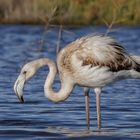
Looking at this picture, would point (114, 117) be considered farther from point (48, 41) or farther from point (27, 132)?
point (48, 41)

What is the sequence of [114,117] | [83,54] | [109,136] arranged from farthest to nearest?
[114,117], [83,54], [109,136]

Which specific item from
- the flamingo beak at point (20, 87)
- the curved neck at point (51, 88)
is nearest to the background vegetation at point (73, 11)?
the curved neck at point (51, 88)

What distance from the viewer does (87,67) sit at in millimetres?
10281

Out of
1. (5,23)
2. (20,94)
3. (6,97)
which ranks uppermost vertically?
(20,94)

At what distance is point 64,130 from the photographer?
1018cm

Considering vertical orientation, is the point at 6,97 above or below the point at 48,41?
above

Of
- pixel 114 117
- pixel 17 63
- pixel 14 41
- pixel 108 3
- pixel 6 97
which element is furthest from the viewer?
pixel 108 3

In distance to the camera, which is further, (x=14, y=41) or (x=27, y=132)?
(x=14, y=41)

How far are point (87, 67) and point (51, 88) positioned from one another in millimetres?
617

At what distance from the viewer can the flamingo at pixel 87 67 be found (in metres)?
10.3

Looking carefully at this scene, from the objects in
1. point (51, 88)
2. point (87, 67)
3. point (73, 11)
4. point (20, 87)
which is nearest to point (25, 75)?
point (20, 87)

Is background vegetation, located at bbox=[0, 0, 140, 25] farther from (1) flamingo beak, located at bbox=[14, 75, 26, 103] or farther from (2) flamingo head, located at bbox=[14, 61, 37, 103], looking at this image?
(1) flamingo beak, located at bbox=[14, 75, 26, 103]

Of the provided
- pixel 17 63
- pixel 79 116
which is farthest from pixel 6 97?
pixel 17 63

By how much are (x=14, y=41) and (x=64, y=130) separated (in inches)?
608
